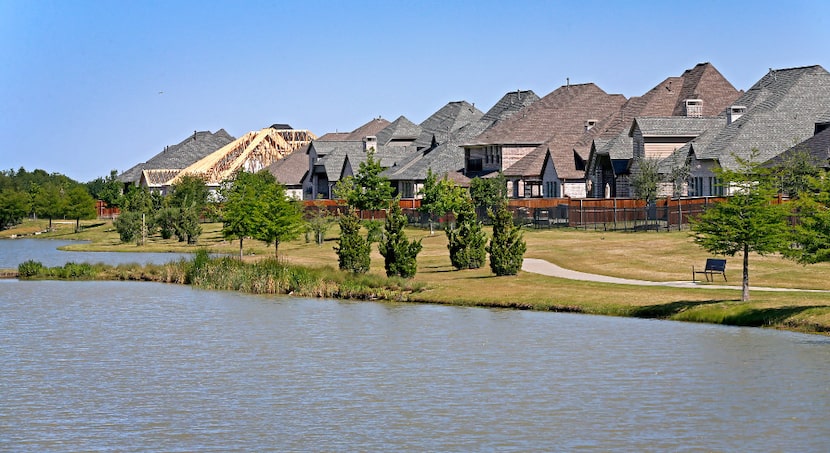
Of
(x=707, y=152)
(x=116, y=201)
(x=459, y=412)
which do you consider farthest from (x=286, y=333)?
(x=116, y=201)

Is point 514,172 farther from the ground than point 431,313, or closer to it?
farther from the ground

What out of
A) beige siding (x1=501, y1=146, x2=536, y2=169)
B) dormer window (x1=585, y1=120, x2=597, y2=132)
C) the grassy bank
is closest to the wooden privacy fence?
the grassy bank

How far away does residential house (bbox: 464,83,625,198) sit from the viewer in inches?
4114

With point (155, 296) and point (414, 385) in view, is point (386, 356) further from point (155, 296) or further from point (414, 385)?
point (155, 296)

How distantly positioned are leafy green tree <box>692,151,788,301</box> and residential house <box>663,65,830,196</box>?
3901 centimetres

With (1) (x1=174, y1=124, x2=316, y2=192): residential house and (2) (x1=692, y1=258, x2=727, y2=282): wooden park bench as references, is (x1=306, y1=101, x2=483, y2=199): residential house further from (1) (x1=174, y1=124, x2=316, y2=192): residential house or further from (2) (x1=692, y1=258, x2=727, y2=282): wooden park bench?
(2) (x1=692, y1=258, x2=727, y2=282): wooden park bench

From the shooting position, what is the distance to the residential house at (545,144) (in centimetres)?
10450

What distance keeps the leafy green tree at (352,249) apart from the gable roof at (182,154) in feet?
399

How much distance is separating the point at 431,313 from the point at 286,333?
6.95 metres

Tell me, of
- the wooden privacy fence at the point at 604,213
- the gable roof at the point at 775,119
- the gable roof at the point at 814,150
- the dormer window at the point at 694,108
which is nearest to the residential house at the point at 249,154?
the wooden privacy fence at the point at 604,213

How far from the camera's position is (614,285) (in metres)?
49.4

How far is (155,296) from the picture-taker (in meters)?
56.4

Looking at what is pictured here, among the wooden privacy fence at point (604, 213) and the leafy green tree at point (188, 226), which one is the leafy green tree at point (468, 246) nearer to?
the wooden privacy fence at point (604, 213)

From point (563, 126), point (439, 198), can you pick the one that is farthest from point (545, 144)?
point (439, 198)
